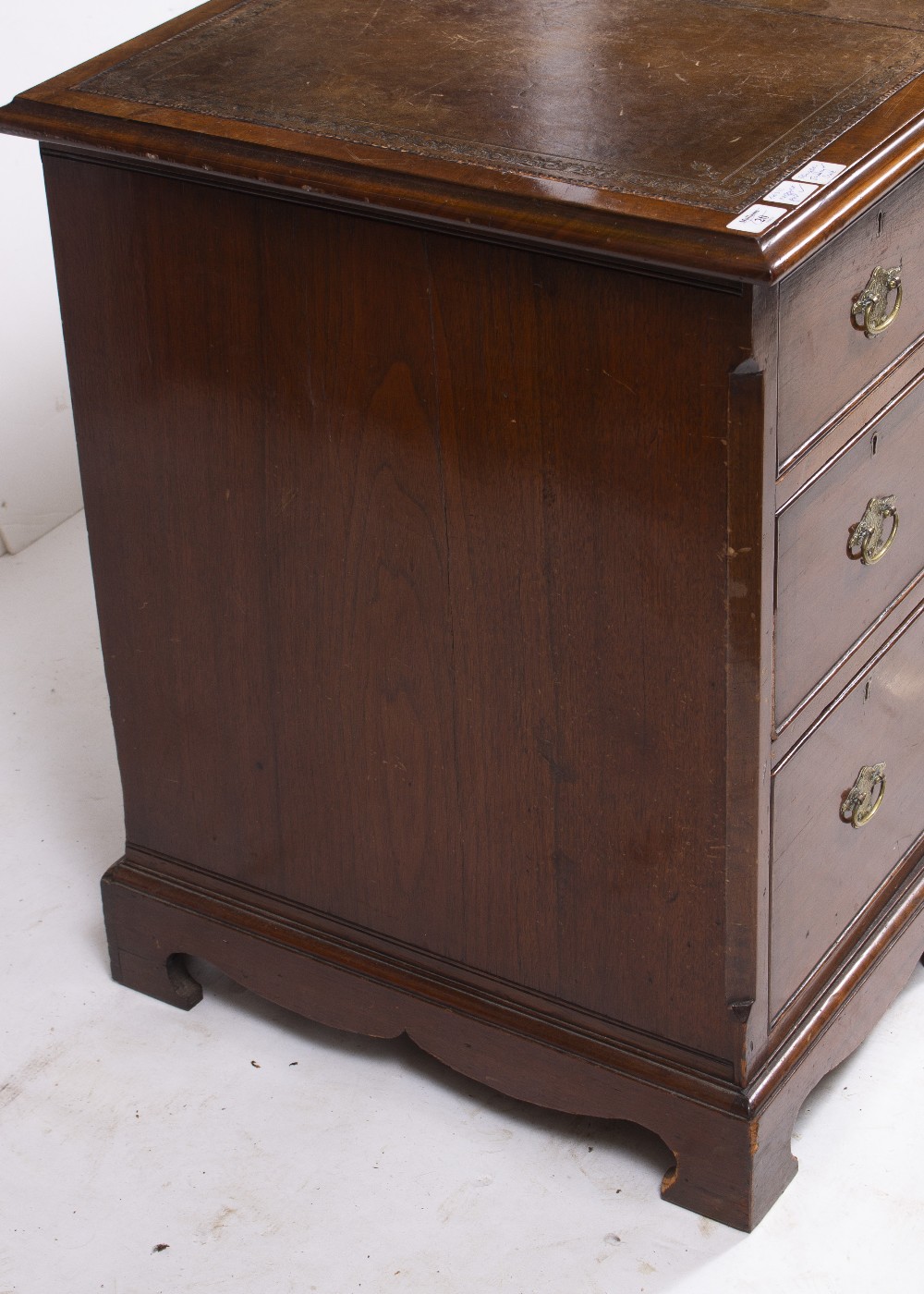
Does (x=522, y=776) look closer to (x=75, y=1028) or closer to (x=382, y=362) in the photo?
(x=382, y=362)

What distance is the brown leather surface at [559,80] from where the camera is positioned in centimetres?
154

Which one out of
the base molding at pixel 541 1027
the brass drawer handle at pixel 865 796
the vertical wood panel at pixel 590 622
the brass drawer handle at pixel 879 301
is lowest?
the base molding at pixel 541 1027

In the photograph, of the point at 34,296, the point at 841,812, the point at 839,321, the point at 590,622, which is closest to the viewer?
the point at 839,321

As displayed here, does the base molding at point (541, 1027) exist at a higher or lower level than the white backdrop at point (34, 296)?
lower

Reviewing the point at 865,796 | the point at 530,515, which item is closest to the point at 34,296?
the point at 530,515

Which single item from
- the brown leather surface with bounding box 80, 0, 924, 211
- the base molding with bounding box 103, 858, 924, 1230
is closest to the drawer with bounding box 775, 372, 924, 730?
the brown leather surface with bounding box 80, 0, 924, 211

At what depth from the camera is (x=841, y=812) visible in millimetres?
1867

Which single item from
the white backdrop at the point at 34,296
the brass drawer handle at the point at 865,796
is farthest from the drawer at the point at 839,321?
the white backdrop at the point at 34,296

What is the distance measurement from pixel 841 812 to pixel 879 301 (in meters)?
0.53

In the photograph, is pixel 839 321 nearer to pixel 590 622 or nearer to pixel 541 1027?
pixel 590 622

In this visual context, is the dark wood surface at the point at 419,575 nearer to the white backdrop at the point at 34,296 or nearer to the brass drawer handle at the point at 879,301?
the brass drawer handle at the point at 879,301

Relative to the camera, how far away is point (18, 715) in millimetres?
2707

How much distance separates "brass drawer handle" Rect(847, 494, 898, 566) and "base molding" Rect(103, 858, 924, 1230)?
464 mm

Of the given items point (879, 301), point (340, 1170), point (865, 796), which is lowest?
point (340, 1170)
